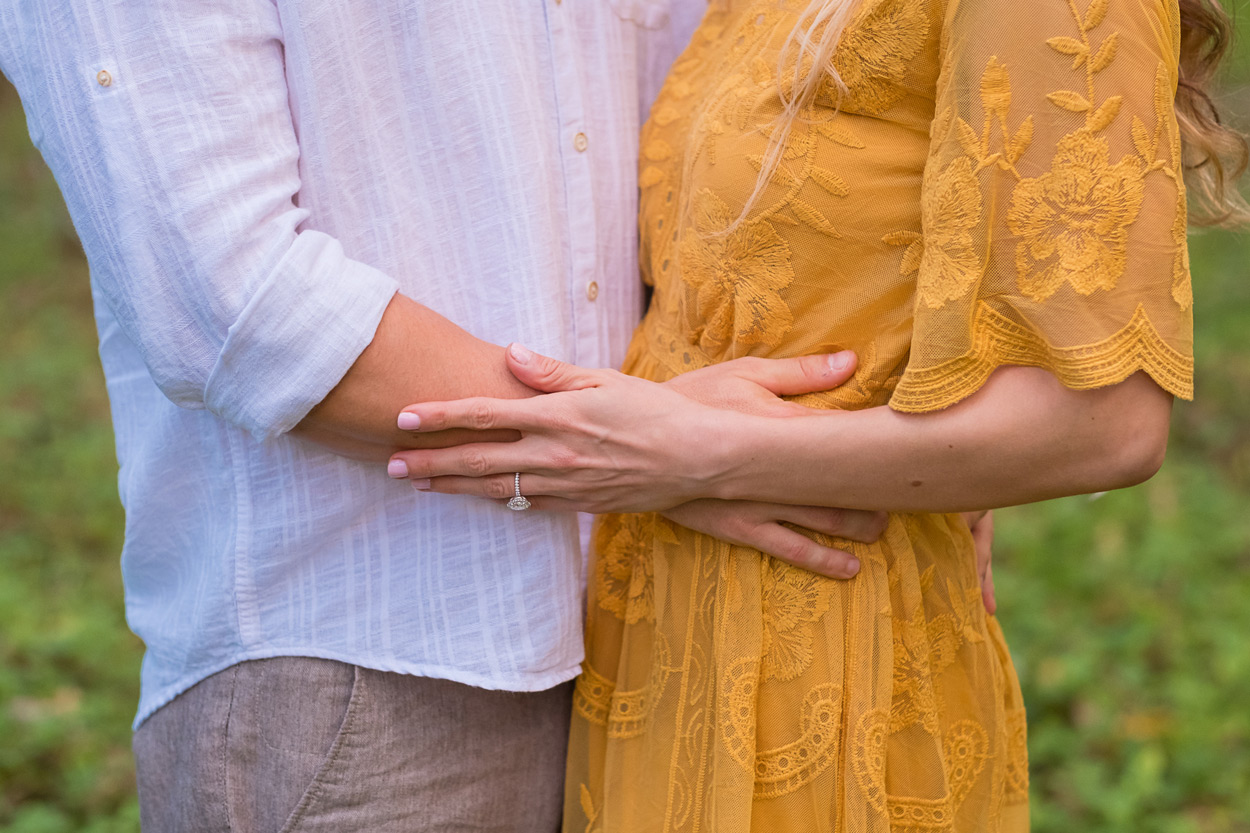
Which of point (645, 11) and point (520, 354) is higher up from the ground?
point (645, 11)

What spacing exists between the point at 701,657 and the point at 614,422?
0.33m

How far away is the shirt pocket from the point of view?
4.99 ft

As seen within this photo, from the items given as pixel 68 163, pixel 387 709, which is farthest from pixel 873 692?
pixel 68 163

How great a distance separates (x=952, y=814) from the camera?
1.34m

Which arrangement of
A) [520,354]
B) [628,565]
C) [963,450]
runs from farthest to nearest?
[628,565] → [520,354] → [963,450]

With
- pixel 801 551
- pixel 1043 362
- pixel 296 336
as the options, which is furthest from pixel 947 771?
pixel 296 336

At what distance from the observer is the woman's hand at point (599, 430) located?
1.25m

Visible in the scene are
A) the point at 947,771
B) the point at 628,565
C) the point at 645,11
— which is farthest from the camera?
the point at 645,11

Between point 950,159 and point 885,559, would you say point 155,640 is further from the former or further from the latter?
point 950,159

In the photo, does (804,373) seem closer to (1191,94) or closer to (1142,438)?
(1142,438)

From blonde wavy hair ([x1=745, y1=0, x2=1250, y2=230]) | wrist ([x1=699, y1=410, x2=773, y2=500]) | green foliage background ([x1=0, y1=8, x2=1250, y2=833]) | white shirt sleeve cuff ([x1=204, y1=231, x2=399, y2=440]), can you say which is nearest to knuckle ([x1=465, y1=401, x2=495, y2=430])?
white shirt sleeve cuff ([x1=204, y1=231, x2=399, y2=440])

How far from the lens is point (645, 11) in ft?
5.21

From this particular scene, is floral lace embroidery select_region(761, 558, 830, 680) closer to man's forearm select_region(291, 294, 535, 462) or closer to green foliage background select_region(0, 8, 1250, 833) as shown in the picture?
man's forearm select_region(291, 294, 535, 462)

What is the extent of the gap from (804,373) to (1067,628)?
2660mm
